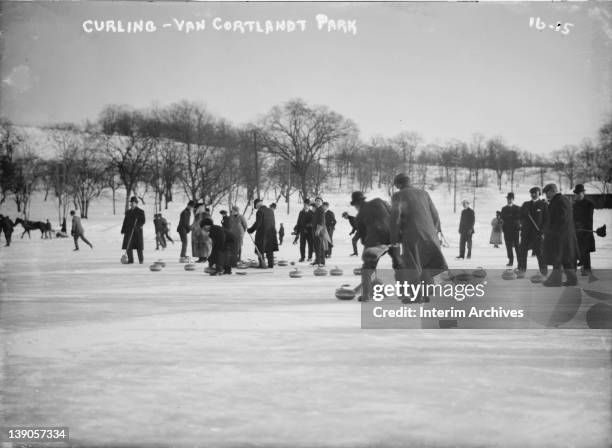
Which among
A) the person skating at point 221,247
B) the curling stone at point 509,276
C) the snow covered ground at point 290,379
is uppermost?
the person skating at point 221,247

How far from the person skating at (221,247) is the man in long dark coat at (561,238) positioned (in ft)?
19.0

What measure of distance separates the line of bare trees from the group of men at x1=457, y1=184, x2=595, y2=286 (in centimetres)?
Answer: 129

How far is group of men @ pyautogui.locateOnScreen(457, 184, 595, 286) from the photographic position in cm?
848

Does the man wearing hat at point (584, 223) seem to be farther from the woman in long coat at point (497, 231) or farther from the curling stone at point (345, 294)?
the woman in long coat at point (497, 231)

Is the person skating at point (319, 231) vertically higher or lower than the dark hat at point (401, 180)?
lower

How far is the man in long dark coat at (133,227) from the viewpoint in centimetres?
1396

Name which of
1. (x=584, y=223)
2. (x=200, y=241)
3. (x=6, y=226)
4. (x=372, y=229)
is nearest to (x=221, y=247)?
(x=200, y=241)

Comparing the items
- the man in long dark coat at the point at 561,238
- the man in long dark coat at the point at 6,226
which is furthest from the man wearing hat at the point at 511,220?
the man in long dark coat at the point at 6,226

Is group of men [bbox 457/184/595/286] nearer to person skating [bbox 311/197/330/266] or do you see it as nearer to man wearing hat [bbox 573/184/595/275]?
man wearing hat [bbox 573/184/595/275]

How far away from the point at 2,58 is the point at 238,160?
25.3 meters

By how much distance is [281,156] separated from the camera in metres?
27.0

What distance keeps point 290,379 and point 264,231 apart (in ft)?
29.7

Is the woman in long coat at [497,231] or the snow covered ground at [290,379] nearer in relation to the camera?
the snow covered ground at [290,379]

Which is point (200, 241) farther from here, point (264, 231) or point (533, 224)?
point (533, 224)
